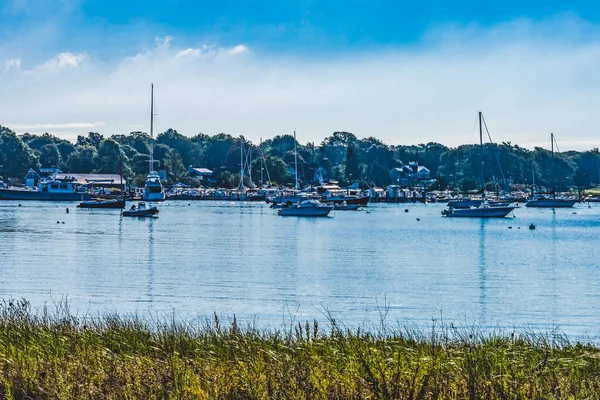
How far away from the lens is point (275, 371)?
11.3 meters

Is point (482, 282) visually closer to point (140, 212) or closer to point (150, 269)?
point (150, 269)

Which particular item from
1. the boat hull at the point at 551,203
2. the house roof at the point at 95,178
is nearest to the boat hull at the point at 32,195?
the house roof at the point at 95,178

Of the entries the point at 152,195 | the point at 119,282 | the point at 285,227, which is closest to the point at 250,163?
the point at 152,195

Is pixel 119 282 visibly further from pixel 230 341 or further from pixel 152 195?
pixel 152 195

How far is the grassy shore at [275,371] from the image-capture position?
1045 centimetres

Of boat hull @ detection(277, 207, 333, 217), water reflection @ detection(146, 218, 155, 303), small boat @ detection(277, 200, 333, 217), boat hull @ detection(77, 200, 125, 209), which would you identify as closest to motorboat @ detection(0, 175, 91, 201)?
boat hull @ detection(77, 200, 125, 209)

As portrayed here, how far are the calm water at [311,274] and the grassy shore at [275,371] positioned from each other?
11.0m

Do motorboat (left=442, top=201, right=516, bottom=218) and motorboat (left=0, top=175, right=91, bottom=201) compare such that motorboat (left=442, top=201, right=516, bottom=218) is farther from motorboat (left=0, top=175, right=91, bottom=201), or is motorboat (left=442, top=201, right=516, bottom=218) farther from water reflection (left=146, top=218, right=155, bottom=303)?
motorboat (left=0, top=175, right=91, bottom=201)

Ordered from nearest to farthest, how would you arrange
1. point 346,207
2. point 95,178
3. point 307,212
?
point 307,212, point 346,207, point 95,178

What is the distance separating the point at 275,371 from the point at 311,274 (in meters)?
31.5

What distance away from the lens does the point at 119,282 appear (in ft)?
124

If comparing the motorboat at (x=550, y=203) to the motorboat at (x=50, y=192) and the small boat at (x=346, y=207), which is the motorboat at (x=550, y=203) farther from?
the motorboat at (x=50, y=192)

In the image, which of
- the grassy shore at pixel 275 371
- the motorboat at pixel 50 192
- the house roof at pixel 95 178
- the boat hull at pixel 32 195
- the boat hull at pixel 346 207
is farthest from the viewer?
the house roof at pixel 95 178

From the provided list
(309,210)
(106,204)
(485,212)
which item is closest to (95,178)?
(106,204)
